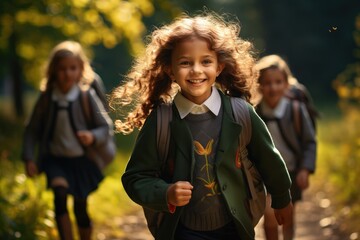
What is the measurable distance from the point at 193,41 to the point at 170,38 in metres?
0.15

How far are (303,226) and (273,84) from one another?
248 centimetres

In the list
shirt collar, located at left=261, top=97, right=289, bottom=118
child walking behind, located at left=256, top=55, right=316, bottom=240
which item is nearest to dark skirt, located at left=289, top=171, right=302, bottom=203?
child walking behind, located at left=256, top=55, right=316, bottom=240

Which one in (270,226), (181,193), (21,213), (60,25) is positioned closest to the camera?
(181,193)

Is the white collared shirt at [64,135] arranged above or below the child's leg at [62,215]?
above

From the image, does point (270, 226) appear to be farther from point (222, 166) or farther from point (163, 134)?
point (163, 134)

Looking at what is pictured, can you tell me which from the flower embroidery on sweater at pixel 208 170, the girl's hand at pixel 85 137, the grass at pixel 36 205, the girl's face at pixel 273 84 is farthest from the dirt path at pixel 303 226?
the flower embroidery on sweater at pixel 208 170

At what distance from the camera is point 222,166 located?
4023mm

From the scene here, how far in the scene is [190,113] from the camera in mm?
4117

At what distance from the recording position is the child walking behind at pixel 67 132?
6785 millimetres

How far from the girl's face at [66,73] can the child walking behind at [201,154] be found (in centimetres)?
275

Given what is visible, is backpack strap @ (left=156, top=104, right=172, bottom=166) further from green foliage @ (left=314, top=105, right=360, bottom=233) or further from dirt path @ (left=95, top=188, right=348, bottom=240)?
green foliage @ (left=314, top=105, right=360, bottom=233)

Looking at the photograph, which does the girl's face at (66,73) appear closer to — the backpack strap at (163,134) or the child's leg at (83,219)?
the child's leg at (83,219)

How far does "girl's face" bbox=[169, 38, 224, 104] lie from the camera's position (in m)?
4.03

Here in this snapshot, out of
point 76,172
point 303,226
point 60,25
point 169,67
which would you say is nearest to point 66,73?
point 76,172
